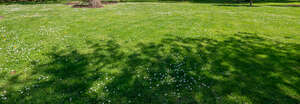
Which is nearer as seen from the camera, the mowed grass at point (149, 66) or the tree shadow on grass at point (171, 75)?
the tree shadow on grass at point (171, 75)

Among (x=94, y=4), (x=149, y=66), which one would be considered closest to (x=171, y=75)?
(x=149, y=66)

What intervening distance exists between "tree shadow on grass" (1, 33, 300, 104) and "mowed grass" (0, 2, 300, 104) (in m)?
0.04

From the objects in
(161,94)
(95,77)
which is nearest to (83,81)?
(95,77)

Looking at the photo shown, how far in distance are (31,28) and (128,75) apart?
13839 mm

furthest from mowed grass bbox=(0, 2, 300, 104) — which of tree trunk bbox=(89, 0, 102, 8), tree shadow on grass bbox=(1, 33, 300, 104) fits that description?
tree trunk bbox=(89, 0, 102, 8)

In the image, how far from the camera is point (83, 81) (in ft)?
25.7

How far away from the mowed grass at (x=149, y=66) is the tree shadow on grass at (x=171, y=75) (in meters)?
0.04

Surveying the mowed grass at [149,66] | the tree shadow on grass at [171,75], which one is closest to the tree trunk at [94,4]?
the mowed grass at [149,66]

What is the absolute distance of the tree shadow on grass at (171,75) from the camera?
682cm

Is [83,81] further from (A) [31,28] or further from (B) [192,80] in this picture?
(A) [31,28]

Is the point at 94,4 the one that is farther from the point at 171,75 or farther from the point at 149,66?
the point at 171,75

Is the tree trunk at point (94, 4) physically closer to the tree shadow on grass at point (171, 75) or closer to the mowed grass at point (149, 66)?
the mowed grass at point (149, 66)

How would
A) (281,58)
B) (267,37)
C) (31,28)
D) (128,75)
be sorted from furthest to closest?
1. (31,28)
2. (267,37)
3. (281,58)
4. (128,75)

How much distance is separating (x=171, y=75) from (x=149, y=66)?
144 cm
